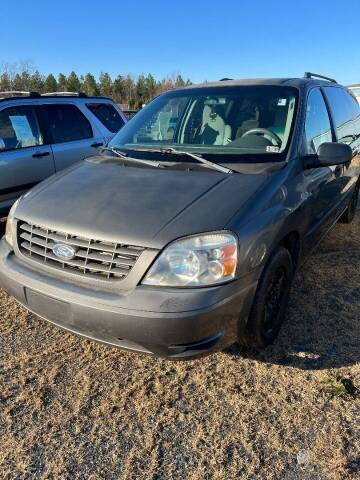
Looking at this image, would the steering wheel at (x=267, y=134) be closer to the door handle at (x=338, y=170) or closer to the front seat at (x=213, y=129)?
the front seat at (x=213, y=129)

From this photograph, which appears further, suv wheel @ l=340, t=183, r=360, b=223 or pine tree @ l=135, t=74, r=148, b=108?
pine tree @ l=135, t=74, r=148, b=108

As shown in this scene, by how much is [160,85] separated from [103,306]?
8752cm

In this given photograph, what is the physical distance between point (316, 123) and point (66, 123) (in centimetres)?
385

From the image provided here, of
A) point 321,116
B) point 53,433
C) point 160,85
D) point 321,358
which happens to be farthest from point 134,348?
point 160,85

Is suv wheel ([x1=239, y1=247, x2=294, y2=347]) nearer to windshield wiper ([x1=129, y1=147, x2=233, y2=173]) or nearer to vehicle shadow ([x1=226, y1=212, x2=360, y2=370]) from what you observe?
vehicle shadow ([x1=226, y1=212, x2=360, y2=370])

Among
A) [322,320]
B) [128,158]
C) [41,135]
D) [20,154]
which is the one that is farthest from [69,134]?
[322,320]

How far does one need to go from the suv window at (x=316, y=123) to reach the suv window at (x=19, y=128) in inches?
145

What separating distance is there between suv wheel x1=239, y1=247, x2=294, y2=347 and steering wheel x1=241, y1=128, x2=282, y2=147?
0.84m

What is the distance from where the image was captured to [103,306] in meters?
2.13

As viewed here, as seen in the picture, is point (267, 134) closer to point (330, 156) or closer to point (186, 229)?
point (330, 156)

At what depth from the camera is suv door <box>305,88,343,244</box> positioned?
3176mm

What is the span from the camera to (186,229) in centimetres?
217

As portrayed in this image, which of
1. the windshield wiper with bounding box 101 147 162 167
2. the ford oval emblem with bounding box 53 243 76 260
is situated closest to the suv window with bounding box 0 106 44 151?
the windshield wiper with bounding box 101 147 162 167

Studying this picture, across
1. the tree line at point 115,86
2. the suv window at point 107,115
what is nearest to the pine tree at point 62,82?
the tree line at point 115,86
